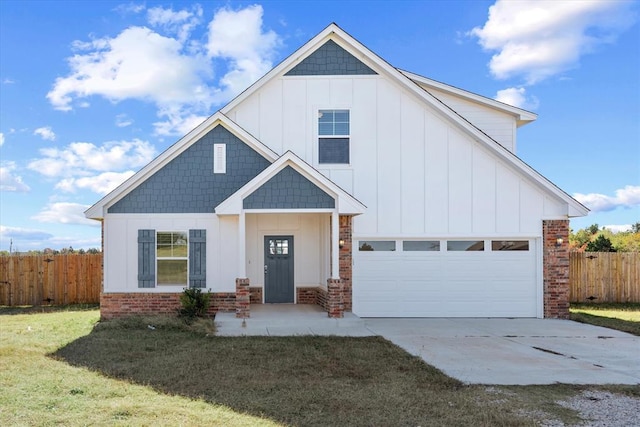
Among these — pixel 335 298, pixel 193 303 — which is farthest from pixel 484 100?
pixel 193 303

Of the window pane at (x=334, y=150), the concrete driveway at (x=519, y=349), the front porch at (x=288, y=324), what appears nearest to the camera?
the concrete driveway at (x=519, y=349)

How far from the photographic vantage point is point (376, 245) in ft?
45.7

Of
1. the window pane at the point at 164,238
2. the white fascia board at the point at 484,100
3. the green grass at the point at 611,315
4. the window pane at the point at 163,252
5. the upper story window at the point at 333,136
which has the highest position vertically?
the white fascia board at the point at 484,100

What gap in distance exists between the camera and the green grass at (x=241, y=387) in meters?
5.78

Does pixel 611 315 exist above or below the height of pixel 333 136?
below

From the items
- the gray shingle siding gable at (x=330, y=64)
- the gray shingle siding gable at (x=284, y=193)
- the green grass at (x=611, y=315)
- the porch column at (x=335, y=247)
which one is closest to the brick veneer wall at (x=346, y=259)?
the porch column at (x=335, y=247)

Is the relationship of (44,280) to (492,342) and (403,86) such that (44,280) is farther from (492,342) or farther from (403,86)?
(492,342)

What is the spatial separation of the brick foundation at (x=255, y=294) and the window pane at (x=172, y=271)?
208 cm

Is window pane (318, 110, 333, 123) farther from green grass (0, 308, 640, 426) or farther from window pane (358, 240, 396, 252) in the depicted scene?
green grass (0, 308, 640, 426)

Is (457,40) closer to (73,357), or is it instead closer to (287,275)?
(287,275)

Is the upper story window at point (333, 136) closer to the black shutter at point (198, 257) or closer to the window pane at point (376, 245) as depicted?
the window pane at point (376, 245)

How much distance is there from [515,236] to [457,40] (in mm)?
6282

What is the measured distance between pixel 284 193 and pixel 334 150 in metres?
2.53

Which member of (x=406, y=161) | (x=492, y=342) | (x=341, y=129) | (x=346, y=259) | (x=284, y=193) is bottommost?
(x=492, y=342)
